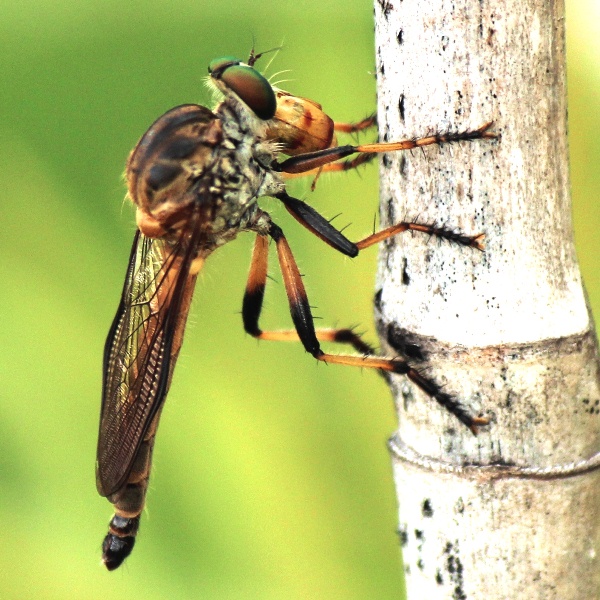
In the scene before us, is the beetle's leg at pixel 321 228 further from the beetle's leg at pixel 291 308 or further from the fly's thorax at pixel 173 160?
the fly's thorax at pixel 173 160

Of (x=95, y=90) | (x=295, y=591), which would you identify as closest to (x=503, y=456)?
(x=295, y=591)

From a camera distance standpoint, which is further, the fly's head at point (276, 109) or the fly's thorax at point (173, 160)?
the fly's head at point (276, 109)

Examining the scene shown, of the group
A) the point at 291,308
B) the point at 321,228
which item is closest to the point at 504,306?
the point at 321,228

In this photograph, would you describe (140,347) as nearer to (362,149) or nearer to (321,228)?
(321,228)

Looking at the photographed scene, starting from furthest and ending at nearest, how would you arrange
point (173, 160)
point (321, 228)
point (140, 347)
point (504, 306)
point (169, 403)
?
point (169, 403) < point (140, 347) < point (321, 228) < point (173, 160) < point (504, 306)

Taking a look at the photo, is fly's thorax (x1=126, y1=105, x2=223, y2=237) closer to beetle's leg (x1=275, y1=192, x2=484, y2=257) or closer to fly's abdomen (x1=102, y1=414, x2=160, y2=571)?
beetle's leg (x1=275, y1=192, x2=484, y2=257)

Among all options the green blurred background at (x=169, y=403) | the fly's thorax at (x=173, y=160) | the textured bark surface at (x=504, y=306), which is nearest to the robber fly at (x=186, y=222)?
the fly's thorax at (x=173, y=160)
